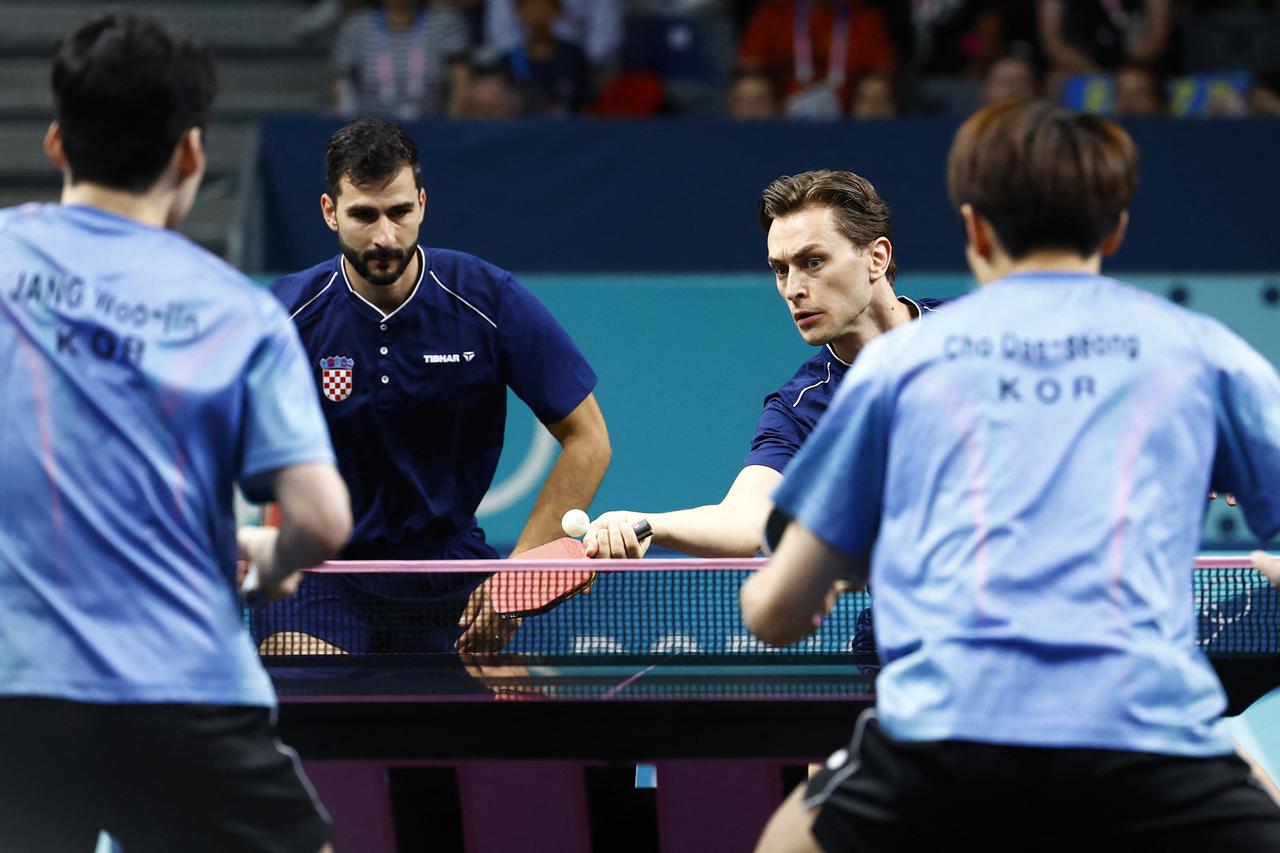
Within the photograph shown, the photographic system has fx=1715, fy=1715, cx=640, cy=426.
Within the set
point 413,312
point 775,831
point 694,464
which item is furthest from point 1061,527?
point 694,464

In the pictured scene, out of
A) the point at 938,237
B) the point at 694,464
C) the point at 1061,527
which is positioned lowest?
the point at 694,464

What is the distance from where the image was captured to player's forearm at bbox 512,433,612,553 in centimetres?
456

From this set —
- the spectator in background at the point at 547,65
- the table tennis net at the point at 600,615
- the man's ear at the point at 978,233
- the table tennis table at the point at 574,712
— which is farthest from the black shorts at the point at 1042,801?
the spectator in background at the point at 547,65

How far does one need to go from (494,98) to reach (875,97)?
2012mm

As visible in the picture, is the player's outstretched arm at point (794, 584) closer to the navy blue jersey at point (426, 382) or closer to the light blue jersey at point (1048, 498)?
the light blue jersey at point (1048, 498)

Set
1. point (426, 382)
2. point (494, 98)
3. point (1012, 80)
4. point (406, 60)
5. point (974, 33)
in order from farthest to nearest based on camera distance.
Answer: point (974, 33), point (406, 60), point (494, 98), point (1012, 80), point (426, 382)

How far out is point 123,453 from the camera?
216cm

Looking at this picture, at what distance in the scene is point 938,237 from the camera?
8656 mm

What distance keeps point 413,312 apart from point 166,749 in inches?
93.6

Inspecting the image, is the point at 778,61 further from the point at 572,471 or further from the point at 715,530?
the point at 715,530

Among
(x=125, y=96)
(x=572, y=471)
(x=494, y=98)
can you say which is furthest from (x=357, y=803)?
(x=494, y=98)

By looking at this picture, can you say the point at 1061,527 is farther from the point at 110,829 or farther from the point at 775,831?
the point at 110,829

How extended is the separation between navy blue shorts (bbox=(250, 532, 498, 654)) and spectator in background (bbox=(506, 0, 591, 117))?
6.31 metres

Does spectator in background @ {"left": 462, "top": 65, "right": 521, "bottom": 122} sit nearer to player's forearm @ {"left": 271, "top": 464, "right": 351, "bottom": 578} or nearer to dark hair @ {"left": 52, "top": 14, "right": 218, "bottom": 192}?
dark hair @ {"left": 52, "top": 14, "right": 218, "bottom": 192}
